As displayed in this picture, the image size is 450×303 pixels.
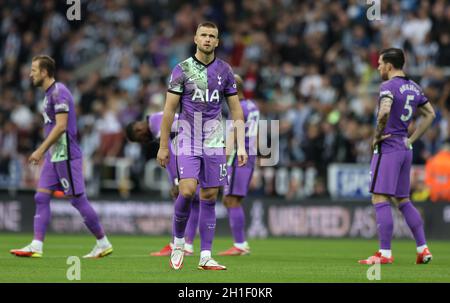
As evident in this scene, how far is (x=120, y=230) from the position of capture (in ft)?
75.9

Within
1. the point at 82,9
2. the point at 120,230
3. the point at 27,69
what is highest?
the point at 82,9

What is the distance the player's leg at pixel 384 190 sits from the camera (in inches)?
516

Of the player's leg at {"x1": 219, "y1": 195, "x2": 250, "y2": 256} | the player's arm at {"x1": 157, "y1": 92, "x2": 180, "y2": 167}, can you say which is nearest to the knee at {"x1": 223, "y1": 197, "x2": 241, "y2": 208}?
the player's leg at {"x1": 219, "y1": 195, "x2": 250, "y2": 256}

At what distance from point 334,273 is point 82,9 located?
21000mm

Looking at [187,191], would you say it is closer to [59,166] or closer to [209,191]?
[209,191]

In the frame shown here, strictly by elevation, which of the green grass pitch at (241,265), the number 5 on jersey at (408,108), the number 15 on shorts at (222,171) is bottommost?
the green grass pitch at (241,265)

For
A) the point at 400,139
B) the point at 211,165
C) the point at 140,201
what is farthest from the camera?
the point at 140,201

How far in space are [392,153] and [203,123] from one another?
2.88 meters

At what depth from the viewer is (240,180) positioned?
1577 cm

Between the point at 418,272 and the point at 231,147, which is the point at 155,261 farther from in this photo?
the point at 418,272

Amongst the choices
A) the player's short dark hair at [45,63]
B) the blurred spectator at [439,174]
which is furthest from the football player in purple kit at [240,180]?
the blurred spectator at [439,174]

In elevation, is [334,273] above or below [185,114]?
below

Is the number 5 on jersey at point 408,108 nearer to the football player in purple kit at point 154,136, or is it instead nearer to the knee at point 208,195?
the knee at point 208,195

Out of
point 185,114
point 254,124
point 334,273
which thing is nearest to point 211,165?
point 185,114
